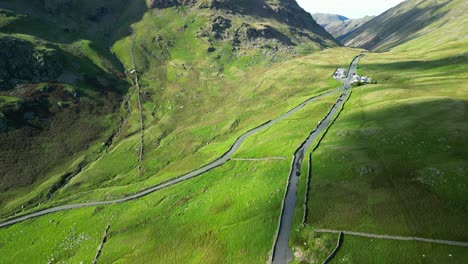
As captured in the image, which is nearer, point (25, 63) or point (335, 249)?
point (335, 249)

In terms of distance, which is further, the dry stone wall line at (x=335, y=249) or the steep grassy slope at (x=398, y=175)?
the steep grassy slope at (x=398, y=175)

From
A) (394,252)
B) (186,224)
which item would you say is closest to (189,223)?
(186,224)

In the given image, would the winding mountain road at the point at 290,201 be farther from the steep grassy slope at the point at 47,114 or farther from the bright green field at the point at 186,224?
the steep grassy slope at the point at 47,114

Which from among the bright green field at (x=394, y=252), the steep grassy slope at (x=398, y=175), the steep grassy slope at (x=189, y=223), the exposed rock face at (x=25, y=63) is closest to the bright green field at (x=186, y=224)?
the steep grassy slope at (x=189, y=223)

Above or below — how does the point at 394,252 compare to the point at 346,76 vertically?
below

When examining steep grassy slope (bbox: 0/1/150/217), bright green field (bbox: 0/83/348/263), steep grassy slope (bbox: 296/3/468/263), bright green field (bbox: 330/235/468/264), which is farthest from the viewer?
steep grassy slope (bbox: 0/1/150/217)

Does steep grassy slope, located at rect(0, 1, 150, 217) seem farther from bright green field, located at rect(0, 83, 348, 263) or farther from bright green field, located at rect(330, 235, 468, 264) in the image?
bright green field, located at rect(330, 235, 468, 264)

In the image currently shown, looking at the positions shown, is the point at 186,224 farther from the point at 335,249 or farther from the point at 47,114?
the point at 47,114

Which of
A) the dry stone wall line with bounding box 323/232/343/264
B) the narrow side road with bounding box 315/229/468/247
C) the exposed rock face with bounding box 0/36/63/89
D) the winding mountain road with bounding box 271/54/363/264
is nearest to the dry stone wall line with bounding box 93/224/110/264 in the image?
the winding mountain road with bounding box 271/54/363/264
